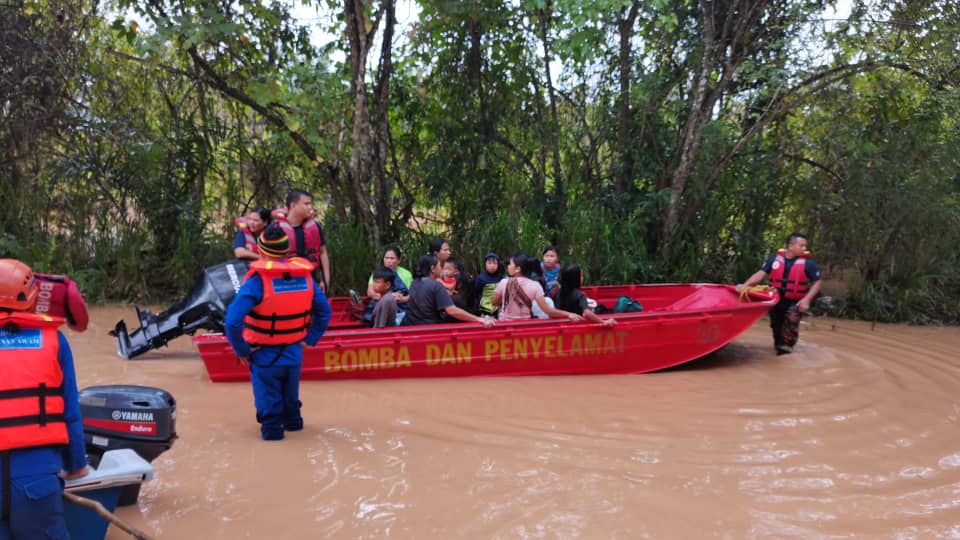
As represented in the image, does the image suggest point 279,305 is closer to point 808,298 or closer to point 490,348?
point 490,348

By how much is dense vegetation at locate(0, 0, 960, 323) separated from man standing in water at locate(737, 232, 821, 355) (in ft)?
7.93

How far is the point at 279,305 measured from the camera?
395 cm

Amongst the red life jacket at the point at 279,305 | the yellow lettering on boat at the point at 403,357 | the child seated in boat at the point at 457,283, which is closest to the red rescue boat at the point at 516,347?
the yellow lettering on boat at the point at 403,357

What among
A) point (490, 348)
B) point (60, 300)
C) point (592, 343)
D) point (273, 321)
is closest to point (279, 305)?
point (273, 321)

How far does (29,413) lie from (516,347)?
3.87 metres

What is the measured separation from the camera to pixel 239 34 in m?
8.48

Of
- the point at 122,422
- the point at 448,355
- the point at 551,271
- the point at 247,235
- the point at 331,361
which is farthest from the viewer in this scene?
the point at 551,271

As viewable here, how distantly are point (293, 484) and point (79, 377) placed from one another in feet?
9.37

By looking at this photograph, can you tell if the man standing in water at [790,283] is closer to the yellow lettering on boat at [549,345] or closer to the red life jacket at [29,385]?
the yellow lettering on boat at [549,345]

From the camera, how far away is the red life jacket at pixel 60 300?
8.02 ft

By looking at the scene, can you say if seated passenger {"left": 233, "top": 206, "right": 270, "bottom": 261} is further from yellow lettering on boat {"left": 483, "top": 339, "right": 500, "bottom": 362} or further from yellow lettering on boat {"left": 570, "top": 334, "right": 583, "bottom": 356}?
yellow lettering on boat {"left": 570, "top": 334, "right": 583, "bottom": 356}

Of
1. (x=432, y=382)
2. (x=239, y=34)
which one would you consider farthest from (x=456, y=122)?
(x=432, y=382)

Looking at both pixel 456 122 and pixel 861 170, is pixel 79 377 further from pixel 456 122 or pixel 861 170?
pixel 861 170

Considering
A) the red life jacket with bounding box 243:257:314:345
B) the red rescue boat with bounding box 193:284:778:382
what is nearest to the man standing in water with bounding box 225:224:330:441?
the red life jacket with bounding box 243:257:314:345
